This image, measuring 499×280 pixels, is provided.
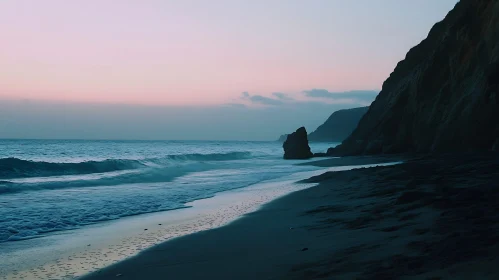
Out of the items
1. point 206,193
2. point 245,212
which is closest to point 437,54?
point 206,193

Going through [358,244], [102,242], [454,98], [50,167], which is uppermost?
[454,98]

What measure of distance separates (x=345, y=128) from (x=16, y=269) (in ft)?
601

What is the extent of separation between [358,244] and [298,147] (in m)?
49.2

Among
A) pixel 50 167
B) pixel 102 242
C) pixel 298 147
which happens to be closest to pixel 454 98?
pixel 298 147

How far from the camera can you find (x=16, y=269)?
271 inches

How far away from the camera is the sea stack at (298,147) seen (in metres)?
55.0

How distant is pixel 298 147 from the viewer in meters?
55.2

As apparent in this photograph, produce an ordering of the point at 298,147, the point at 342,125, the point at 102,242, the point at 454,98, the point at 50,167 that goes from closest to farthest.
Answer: the point at 102,242 → the point at 454,98 → the point at 50,167 → the point at 298,147 → the point at 342,125

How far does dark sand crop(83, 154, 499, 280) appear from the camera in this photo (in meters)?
4.66

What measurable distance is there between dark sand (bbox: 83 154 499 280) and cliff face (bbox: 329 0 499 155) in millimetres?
15184

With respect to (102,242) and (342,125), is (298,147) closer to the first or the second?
(102,242)

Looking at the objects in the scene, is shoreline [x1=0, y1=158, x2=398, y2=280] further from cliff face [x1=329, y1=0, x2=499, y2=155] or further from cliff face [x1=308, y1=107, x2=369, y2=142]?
cliff face [x1=308, y1=107, x2=369, y2=142]

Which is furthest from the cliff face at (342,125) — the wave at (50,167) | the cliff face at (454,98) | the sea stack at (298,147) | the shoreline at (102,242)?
the shoreline at (102,242)

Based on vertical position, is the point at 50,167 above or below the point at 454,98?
below
